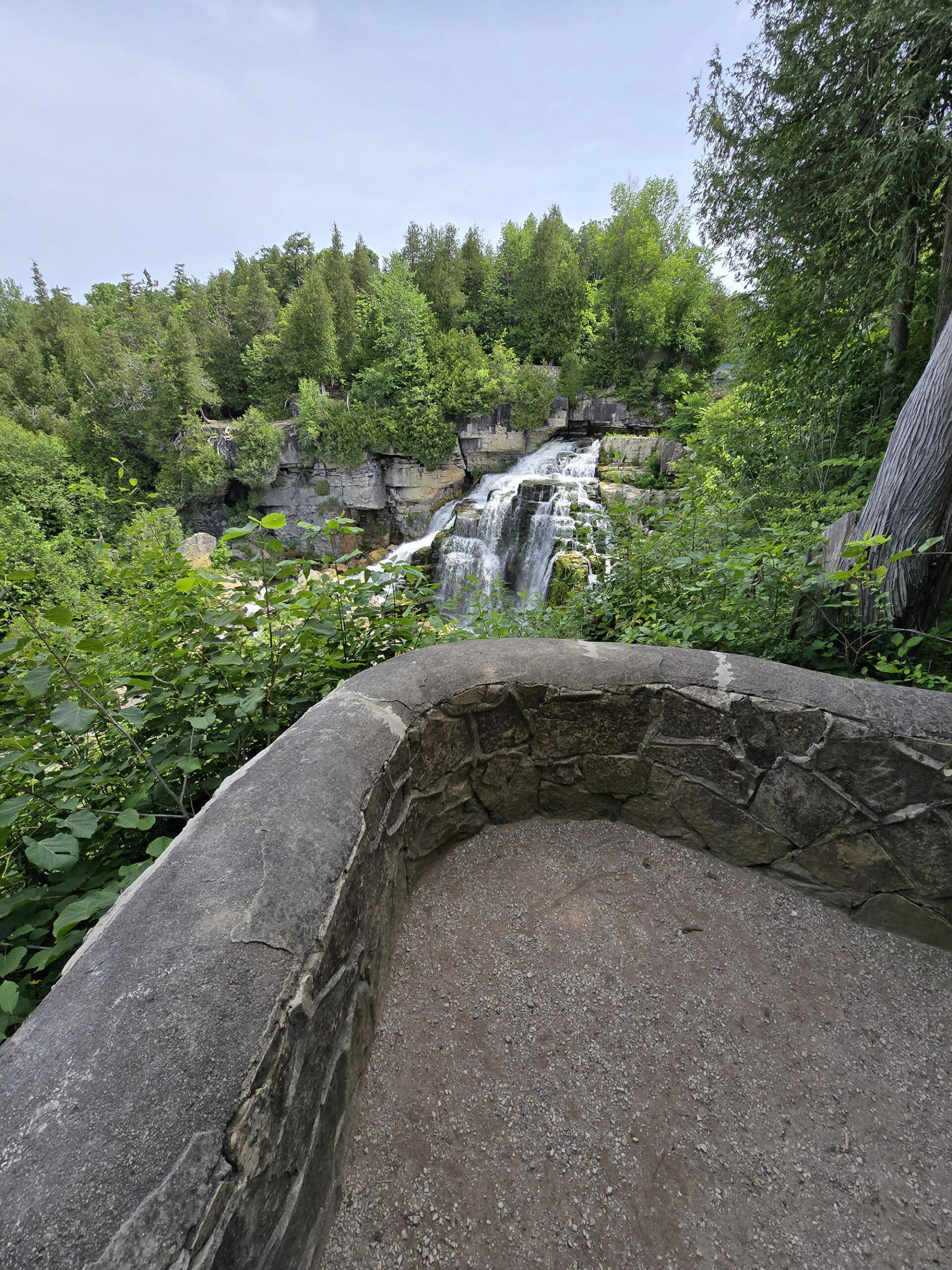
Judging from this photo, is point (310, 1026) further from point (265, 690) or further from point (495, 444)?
point (495, 444)

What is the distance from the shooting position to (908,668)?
2.47m

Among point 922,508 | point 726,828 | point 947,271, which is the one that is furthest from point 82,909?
point 947,271

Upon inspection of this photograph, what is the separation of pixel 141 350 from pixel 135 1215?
31482 millimetres

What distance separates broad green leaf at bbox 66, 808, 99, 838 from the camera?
1.28 m

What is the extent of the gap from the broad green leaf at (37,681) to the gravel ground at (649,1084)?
150 centimetres

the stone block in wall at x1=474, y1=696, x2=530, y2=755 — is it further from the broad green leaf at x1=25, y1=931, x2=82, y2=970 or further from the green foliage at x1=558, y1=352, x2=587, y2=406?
the green foliage at x1=558, y1=352, x2=587, y2=406

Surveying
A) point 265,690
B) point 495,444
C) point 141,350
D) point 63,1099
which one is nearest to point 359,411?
point 495,444

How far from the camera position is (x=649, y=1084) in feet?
5.45

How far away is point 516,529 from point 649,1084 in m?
13.5

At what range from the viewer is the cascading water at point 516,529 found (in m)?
13.3

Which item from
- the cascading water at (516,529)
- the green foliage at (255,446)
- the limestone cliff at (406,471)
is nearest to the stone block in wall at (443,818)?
the cascading water at (516,529)

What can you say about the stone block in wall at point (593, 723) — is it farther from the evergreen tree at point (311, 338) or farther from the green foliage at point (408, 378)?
the evergreen tree at point (311, 338)

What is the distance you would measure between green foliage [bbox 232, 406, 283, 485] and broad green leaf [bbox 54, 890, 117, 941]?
22868mm

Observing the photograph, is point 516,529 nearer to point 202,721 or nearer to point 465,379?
point 465,379
